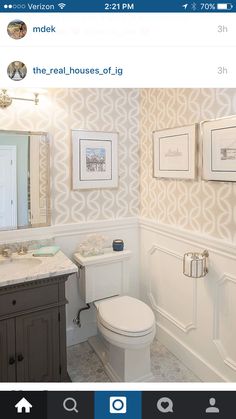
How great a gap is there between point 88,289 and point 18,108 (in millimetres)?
1349

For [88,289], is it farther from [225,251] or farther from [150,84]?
[150,84]

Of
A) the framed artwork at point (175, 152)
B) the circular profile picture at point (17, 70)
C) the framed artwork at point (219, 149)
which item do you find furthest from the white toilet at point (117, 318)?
the circular profile picture at point (17, 70)

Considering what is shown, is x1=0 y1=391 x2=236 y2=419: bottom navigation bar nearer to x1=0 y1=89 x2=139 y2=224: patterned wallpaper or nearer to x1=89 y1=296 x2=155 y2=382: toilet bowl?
x1=89 y1=296 x2=155 y2=382: toilet bowl

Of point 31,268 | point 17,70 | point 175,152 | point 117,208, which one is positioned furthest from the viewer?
point 117,208

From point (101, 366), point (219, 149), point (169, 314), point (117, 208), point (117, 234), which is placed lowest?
point (101, 366)

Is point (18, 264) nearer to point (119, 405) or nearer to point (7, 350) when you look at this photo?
point (7, 350)

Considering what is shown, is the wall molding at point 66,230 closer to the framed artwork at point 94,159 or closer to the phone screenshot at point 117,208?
the phone screenshot at point 117,208

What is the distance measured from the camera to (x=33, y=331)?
5.44 ft

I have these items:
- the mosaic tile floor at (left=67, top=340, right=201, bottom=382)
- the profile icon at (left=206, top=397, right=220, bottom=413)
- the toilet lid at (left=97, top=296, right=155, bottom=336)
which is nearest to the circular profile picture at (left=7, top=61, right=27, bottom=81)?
the profile icon at (left=206, top=397, right=220, bottom=413)

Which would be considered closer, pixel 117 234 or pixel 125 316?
pixel 125 316

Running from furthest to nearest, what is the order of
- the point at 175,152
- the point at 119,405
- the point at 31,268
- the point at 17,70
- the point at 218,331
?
the point at 175,152 → the point at 218,331 → the point at 31,268 → the point at 17,70 → the point at 119,405

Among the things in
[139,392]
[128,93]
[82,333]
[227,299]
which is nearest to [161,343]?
[82,333]

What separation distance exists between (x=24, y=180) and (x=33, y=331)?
3.18ft
